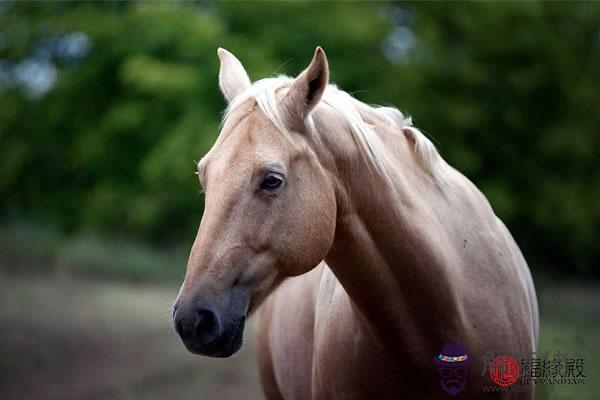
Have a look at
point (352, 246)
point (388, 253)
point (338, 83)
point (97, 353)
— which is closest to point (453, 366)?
point (388, 253)

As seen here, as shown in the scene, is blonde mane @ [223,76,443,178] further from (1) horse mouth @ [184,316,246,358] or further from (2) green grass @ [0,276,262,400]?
(2) green grass @ [0,276,262,400]

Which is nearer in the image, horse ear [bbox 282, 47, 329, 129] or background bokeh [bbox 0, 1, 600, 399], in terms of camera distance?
horse ear [bbox 282, 47, 329, 129]

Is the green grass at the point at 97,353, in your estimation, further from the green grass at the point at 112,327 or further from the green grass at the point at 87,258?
the green grass at the point at 87,258

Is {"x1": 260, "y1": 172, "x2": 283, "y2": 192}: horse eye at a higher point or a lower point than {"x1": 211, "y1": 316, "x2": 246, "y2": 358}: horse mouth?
higher

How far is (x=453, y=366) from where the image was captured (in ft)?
9.03

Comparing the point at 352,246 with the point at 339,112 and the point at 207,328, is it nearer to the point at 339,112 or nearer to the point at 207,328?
the point at 339,112

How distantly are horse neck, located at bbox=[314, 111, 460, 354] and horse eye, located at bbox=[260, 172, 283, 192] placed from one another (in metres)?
0.25

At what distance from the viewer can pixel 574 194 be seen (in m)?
14.1

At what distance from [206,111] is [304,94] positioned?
10795 mm

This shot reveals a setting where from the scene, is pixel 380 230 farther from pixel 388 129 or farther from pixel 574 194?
pixel 574 194

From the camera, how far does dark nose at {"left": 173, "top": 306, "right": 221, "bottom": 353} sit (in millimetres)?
2320

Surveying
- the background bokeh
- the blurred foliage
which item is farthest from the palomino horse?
the blurred foliage

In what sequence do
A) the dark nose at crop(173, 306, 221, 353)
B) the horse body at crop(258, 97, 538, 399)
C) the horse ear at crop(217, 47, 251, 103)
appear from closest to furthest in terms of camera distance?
the dark nose at crop(173, 306, 221, 353), the horse body at crop(258, 97, 538, 399), the horse ear at crop(217, 47, 251, 103)

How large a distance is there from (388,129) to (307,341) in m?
1.21
